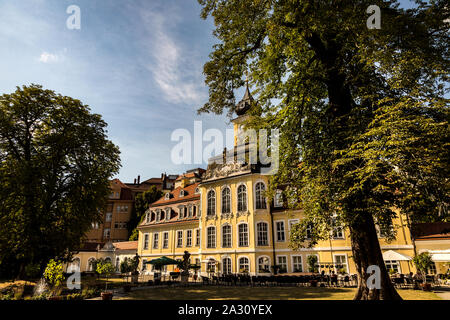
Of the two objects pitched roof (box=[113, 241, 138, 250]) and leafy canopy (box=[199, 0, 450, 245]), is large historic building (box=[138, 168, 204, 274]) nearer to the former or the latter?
pitched roof (box=[113, 241, 138, 250])

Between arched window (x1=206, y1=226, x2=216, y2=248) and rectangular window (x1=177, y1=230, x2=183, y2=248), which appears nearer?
arched window (x1=206, y1=226, x2=216, y2=248)

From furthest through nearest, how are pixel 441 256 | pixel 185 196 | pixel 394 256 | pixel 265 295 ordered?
1. pixel 185 196
2. pixel 394 256
3. pixel 441 256
4. pixel 265 295

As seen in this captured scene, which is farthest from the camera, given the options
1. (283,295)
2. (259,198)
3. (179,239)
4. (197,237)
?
(179,239)

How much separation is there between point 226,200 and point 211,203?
2.23m

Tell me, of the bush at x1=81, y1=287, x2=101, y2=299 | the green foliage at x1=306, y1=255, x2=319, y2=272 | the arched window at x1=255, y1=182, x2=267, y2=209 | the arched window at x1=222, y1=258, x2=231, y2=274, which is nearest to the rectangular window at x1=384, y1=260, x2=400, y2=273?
the green foliage at x1=306, y1=255, x2=319, y2=272

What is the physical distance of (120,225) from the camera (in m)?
53.4

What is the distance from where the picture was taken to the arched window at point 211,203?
2919 centimetres

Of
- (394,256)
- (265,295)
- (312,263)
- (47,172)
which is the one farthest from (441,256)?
(47,172)

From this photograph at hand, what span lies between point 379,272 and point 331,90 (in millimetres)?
6866

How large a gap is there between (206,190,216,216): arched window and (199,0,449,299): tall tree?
1749 cm

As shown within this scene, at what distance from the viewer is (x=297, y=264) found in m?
23.4

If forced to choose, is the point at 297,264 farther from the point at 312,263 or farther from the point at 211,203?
the point at 211,203

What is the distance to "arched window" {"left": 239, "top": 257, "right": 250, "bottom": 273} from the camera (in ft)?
80.0

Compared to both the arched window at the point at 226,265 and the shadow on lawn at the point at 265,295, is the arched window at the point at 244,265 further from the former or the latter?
the shadow on lawn at the point at 265,295
